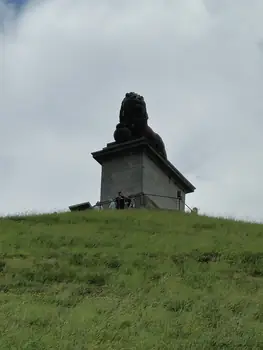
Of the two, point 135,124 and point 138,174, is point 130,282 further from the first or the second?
point 135,124

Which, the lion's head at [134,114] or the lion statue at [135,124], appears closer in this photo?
the lion statue at [135,124]

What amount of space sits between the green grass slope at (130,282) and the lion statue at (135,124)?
5.65 metres

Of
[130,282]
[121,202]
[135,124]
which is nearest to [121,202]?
[121,202]

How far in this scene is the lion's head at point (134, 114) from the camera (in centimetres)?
3269

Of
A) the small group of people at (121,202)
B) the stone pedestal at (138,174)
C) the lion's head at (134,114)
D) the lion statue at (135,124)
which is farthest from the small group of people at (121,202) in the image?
the lion's head at (134,114)

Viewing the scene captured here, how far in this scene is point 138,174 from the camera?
31.0 metres

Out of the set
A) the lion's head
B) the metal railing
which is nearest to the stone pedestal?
the metal railing

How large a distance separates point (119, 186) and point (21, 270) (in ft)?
44.0

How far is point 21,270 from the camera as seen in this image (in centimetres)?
1805

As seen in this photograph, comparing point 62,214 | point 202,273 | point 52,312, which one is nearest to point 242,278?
point 202,273

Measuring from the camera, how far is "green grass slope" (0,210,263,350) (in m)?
12.5

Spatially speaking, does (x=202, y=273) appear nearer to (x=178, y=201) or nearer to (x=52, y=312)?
(x=52, y=312)

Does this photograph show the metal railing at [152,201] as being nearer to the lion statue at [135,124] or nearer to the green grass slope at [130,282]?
the lion statue at [135,124]

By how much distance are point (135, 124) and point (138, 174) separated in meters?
2.46
